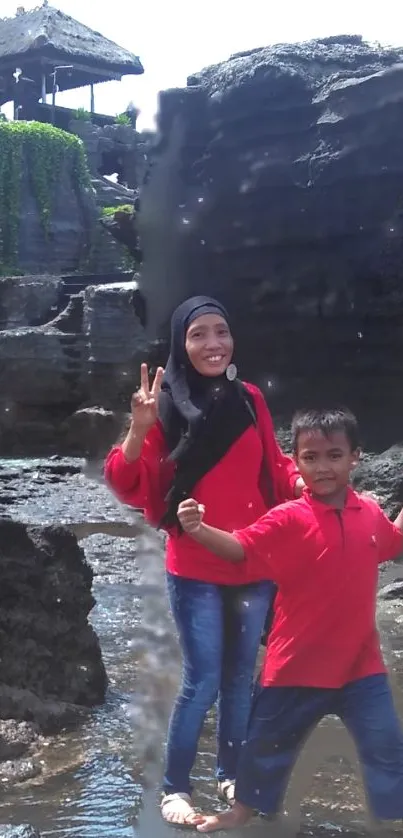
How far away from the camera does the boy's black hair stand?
227cm

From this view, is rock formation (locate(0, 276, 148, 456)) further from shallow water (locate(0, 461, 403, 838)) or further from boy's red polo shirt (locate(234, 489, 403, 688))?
boy's red polo shirt (locate(234, 489, 403, 688))

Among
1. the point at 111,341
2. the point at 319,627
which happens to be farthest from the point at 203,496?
the point at 111,341

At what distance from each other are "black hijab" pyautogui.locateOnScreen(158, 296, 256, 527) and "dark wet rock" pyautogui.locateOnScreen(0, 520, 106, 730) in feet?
4.56

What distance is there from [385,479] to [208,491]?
18.4 ft

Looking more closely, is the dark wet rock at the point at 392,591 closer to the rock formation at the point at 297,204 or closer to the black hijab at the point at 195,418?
the black hijab at the point at 195,418

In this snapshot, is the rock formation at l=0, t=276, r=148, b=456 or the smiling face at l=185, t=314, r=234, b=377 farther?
the rock formation at l=0, t=276, r=148, b=456

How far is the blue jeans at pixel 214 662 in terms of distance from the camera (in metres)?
2.45

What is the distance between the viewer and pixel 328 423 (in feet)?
7.44

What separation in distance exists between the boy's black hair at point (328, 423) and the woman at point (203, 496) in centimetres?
24

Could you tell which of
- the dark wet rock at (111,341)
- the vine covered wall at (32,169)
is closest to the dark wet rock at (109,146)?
the vine covered wall at (32,169)

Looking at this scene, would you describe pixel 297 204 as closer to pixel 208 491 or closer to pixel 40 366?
pixel 40 366

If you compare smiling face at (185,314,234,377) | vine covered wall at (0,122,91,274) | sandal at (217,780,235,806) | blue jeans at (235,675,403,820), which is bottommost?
sandal at (217,780,235,806)

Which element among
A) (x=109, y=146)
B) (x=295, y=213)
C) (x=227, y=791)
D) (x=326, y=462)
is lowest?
→ (x=227, y=791)

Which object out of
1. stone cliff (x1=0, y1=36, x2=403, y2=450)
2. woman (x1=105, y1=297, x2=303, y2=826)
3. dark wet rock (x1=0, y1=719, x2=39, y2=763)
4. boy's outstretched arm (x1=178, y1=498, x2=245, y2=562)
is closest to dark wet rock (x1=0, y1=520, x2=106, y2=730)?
dark wet rock (x1=0, y1=719, x2=39, y2=763)
